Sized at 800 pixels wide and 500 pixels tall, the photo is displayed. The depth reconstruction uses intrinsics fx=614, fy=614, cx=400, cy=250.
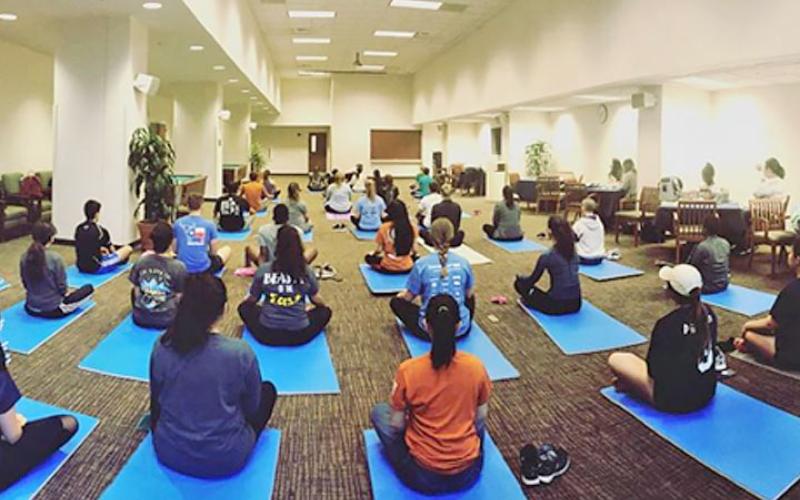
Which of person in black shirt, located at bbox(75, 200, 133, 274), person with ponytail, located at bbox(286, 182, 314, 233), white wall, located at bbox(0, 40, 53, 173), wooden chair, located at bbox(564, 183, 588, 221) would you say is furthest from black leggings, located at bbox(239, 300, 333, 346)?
wooden chair, located at bbox(564, 183, 588, 221)

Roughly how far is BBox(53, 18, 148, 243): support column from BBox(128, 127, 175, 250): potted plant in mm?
150

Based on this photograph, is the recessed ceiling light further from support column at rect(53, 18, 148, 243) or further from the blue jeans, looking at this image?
the blue jeans

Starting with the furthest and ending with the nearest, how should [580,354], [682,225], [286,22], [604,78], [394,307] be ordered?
[286,22] < [604,78] < [682,225] < [394,307] < [580,354]

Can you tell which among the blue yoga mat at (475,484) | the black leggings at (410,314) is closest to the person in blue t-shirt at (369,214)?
the black leggings at (410,314)

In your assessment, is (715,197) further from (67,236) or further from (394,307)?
(67,236)

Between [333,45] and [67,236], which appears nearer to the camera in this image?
[67,236]

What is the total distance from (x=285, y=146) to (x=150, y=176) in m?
20.7

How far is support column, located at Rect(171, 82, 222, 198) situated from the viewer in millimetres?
15891

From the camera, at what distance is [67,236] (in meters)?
9.23

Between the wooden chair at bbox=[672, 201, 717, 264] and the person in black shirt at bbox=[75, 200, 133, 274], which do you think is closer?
the person in black shirt at bbox=[75, 200, 133, 274]

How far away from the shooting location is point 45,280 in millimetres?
5391

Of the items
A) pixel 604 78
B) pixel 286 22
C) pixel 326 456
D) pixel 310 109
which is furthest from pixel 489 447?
pixel 310 109

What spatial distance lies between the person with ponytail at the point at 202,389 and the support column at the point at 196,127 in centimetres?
1405

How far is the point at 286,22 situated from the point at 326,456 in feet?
49.1
